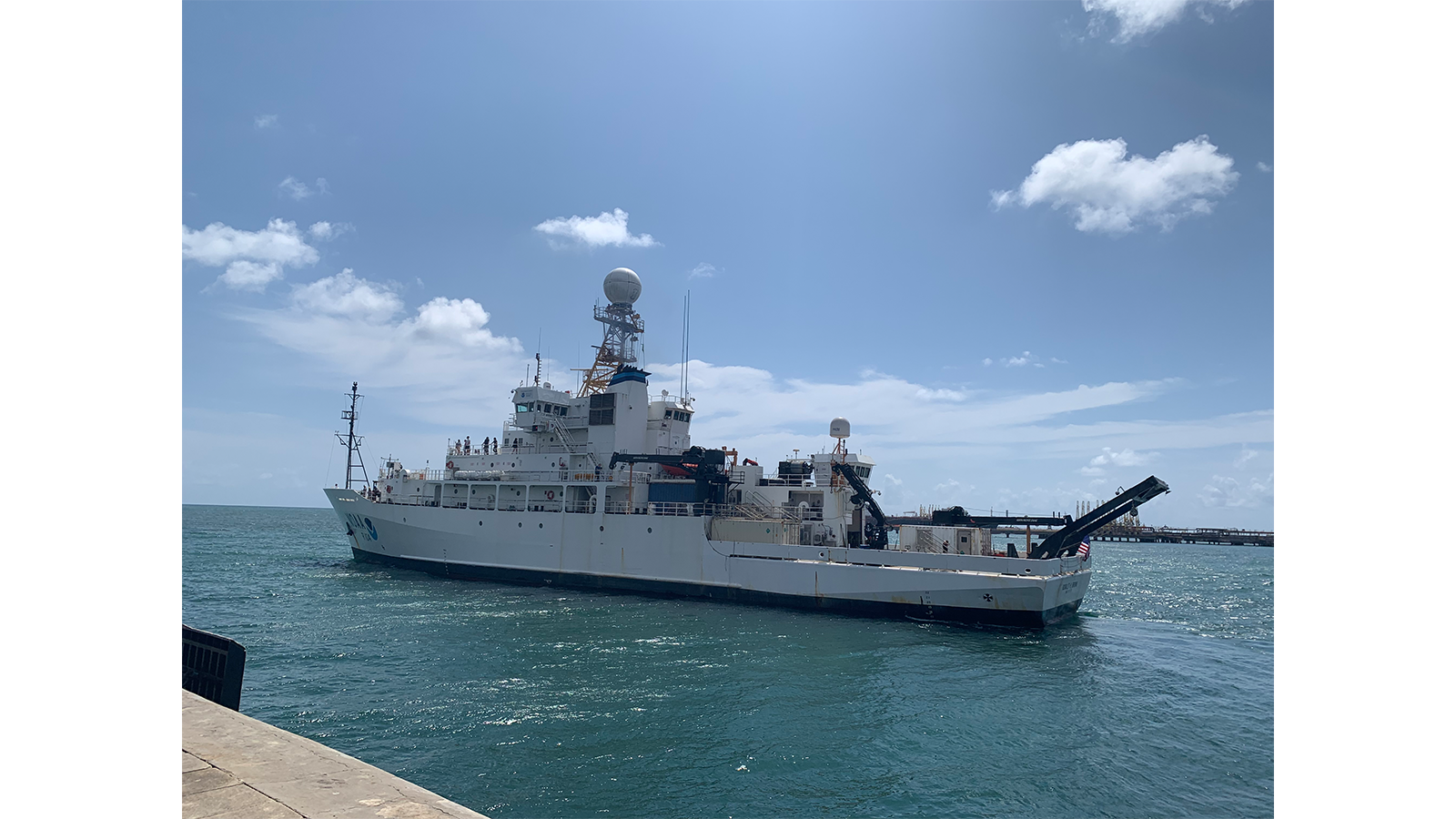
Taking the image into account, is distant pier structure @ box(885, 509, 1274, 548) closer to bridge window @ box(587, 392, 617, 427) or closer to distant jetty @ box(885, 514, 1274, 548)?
distant jetty @ box(885, 514, 1274, 548)

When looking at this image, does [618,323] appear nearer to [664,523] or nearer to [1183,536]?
[664,523]

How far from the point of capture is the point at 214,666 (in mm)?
11188

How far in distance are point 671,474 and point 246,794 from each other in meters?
26.5

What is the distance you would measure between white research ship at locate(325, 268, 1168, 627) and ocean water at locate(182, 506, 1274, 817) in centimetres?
153

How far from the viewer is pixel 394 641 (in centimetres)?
2047

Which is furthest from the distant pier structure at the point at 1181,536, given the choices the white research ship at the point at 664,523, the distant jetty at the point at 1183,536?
the white research ship at the point at 664,523

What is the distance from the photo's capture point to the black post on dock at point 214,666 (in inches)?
431

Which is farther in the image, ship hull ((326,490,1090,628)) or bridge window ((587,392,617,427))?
bridge window ((587,392,617,427))

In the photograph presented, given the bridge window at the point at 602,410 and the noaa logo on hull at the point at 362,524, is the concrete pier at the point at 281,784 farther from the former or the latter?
the noaa logo on hull at the point at 362,524

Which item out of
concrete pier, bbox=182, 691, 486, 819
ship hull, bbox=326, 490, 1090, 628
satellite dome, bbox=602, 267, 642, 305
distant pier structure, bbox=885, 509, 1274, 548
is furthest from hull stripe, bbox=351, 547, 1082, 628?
distant pier structure, bbox=885, 509, 1274, 548

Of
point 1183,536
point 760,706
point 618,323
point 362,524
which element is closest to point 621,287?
point 618,323

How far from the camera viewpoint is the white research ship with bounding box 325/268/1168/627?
25031mm

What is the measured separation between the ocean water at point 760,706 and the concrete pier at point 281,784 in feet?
12.2
